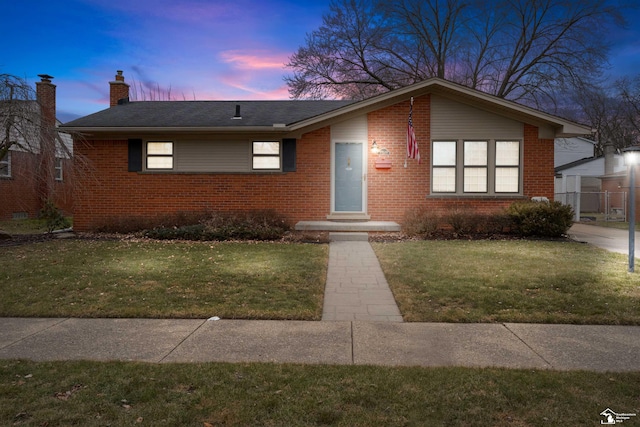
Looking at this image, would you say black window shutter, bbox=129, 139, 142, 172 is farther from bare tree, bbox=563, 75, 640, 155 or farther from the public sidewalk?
bare tree, bbox=563, 75, 640, 155

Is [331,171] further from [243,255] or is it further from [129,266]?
[129,266]

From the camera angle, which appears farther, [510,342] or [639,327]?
[639,327]

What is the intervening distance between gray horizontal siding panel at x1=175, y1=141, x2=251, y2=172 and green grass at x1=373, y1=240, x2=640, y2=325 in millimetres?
6320

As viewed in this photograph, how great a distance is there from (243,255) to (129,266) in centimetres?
233

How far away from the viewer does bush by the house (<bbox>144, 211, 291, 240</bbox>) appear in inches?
483

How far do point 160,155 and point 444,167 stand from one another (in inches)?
377

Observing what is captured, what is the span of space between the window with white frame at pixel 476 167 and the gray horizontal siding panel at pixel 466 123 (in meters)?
0.22

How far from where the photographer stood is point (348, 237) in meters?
12.4

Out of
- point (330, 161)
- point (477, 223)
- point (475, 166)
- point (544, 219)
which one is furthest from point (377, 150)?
point (544, 219)

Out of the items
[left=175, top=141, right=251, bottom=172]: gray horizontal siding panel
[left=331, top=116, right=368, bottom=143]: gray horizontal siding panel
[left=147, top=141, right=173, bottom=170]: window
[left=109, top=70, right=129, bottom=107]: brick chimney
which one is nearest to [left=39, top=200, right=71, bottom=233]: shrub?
[left=147, top=141, right=173, bottom=170]: window

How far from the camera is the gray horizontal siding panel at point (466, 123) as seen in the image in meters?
14.1

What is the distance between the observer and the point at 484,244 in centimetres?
1120

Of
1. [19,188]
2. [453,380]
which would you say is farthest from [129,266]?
[19,188]

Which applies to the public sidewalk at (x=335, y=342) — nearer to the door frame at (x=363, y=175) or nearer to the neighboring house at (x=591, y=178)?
the door frame at (x=363, y=175)
